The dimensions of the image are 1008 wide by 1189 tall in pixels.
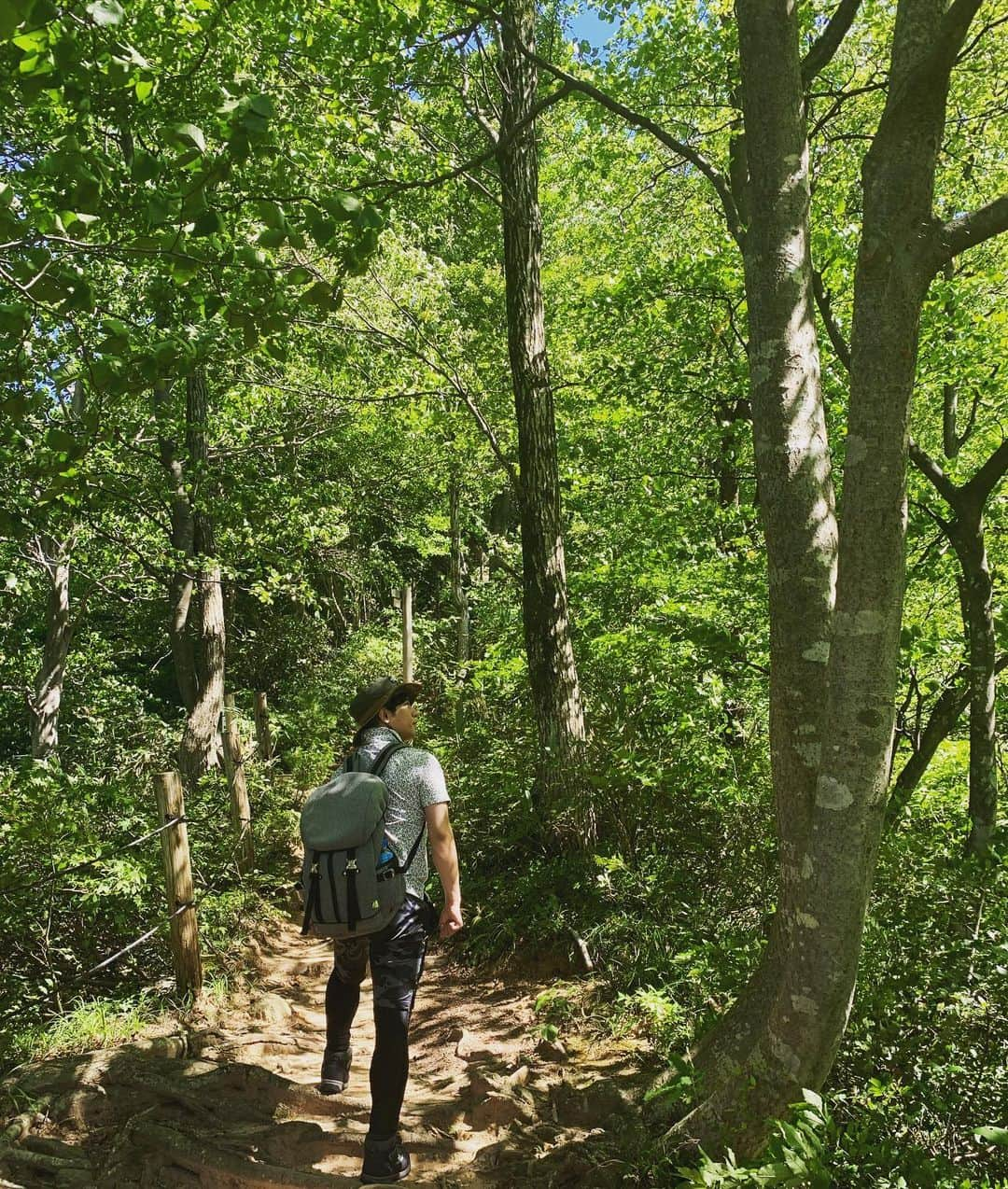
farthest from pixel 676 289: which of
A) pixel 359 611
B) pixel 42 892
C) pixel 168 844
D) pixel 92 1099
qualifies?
pixel 359 611

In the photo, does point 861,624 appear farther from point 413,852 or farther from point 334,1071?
point 334,1071

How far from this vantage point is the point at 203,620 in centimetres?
1235

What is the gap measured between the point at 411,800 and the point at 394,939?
571mm

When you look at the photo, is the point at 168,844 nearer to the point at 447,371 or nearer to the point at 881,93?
the point at 447,371

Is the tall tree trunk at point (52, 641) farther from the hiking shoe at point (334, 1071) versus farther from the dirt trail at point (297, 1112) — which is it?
the hiking shoe at point (334, 1071)

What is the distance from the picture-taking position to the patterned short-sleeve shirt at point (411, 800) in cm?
365

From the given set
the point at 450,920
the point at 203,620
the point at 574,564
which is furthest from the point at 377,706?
the point at 203,620

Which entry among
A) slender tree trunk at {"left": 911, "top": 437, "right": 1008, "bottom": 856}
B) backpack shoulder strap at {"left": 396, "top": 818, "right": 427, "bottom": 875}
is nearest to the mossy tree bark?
backpack shoulder strap at {"left": 396, "top": 818, "right": 427, "bottom": 875}

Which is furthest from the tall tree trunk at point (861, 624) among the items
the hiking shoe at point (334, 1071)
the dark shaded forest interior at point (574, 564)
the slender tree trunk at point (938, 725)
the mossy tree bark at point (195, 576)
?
the mossy tree bark at point (195, 576)

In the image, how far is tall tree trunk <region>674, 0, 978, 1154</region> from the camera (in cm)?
276

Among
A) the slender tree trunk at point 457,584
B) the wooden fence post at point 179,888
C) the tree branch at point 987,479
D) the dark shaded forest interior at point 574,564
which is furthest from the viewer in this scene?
the slender tree trunk at point 457,584

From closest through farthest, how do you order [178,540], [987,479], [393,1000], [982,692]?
[393,1000]
[982,692]
[987,479]
[178,540]

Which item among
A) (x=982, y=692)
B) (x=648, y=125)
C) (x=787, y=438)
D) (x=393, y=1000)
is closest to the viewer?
(x=787, y=438)

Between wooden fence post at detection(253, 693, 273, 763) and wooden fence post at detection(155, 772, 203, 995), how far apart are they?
21.5ft
